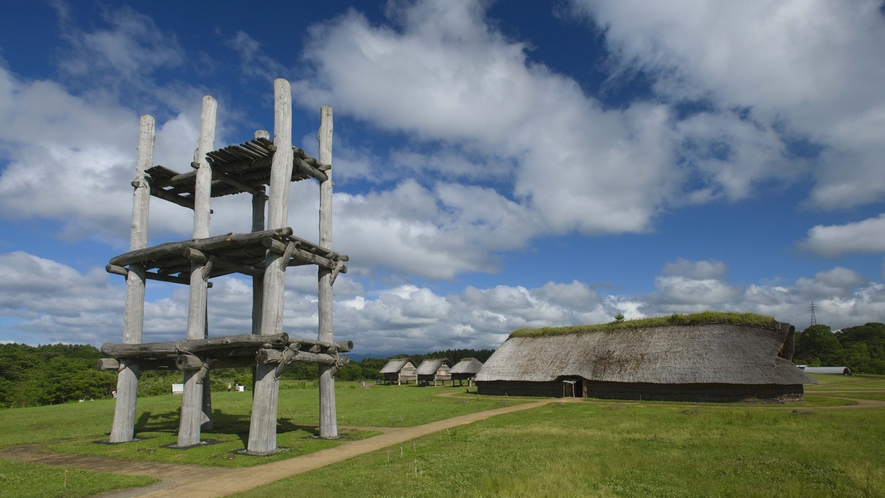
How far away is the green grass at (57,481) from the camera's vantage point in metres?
10.9

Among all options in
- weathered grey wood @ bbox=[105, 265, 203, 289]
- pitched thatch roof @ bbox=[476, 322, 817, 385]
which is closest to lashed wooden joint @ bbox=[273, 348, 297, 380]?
weathered grey wood @ bbox=[105, 265, 203, 289]

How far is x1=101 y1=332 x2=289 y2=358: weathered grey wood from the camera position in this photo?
15383 millimetres

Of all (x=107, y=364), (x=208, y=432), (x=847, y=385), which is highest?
(x=107, y=364)

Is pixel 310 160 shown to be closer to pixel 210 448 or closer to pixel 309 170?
pixel 309 170

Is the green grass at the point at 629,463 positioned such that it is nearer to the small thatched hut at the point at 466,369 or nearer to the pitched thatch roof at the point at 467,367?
the small thatched hut at the point at 466,369

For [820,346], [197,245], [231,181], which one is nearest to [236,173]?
[231,181]

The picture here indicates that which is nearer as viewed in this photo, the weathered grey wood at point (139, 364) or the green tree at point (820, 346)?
the weathered grey wood at point (139, 364)

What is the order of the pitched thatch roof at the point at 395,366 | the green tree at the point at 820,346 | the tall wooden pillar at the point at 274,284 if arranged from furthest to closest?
the green tree at the point at 820,346 → the pitched thatch roof at the point at 395,366 → the tall wooden pillar at the point at 274,284

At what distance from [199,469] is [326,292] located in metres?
7.56

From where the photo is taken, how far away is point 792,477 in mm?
10625

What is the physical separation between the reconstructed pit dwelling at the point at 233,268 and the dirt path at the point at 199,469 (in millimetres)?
1734

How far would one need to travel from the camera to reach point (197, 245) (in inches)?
690

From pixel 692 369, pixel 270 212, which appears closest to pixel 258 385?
pixel 270 212

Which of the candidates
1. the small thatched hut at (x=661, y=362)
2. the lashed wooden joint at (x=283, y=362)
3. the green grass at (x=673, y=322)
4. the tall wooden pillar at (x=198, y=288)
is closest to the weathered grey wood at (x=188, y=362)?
the tall wooden pillar at (x=198, y=288)
